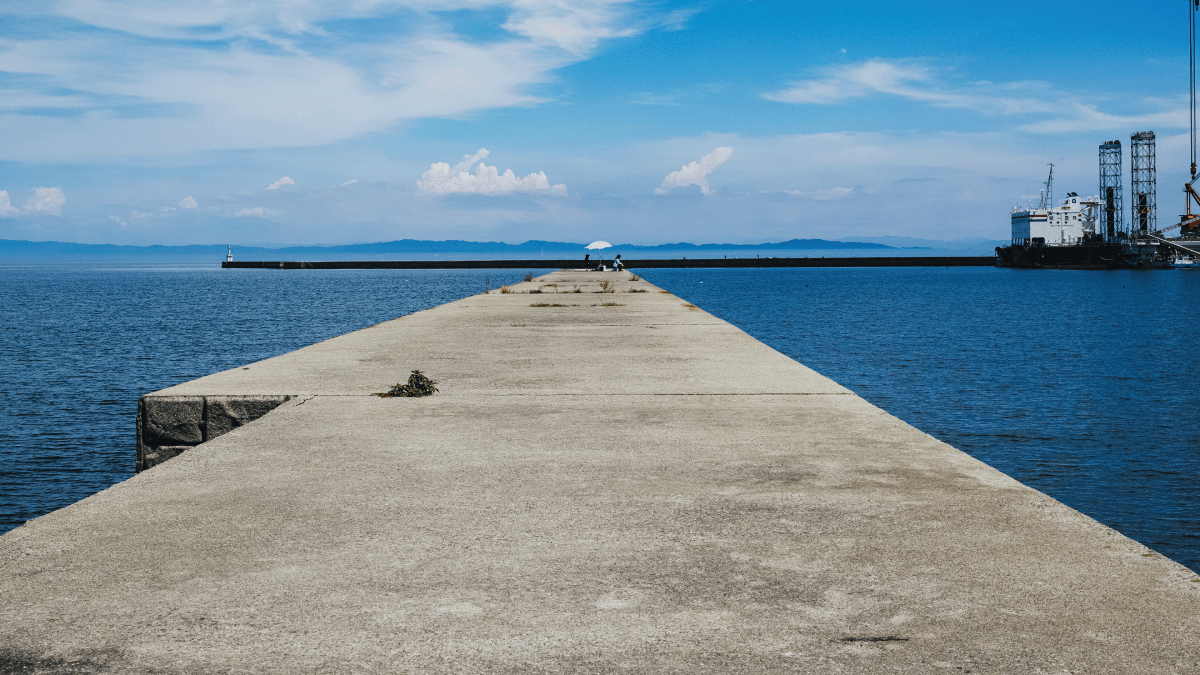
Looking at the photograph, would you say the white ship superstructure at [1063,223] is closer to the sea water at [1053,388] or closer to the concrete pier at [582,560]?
the sea water at [1053,388]

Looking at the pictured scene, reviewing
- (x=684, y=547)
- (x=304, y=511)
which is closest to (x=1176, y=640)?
(x=684, y=547)

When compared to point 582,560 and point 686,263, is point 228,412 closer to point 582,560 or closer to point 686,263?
point 582,560

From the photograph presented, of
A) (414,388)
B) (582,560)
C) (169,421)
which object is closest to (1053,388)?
(414,388)

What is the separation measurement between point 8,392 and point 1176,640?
19.9m

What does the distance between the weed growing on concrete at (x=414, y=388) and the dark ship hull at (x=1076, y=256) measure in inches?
4383

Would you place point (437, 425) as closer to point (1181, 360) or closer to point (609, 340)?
point (609, 340)

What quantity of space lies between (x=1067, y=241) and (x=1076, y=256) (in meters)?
4.56

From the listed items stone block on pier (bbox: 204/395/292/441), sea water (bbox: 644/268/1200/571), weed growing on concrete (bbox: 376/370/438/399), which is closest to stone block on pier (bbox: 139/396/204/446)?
stone block on pier (bbox: 204/395/292/441)

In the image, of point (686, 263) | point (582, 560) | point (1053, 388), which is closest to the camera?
point (582, 560)

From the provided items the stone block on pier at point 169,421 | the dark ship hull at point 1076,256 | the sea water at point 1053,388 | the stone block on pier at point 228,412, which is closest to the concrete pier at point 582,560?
the stone block on pier at point 228,412

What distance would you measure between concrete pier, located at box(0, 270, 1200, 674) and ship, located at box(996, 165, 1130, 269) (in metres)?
112

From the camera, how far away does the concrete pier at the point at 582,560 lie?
3170 mm

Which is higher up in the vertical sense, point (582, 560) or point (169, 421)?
point (169, 421)

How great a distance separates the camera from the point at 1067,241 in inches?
4343
